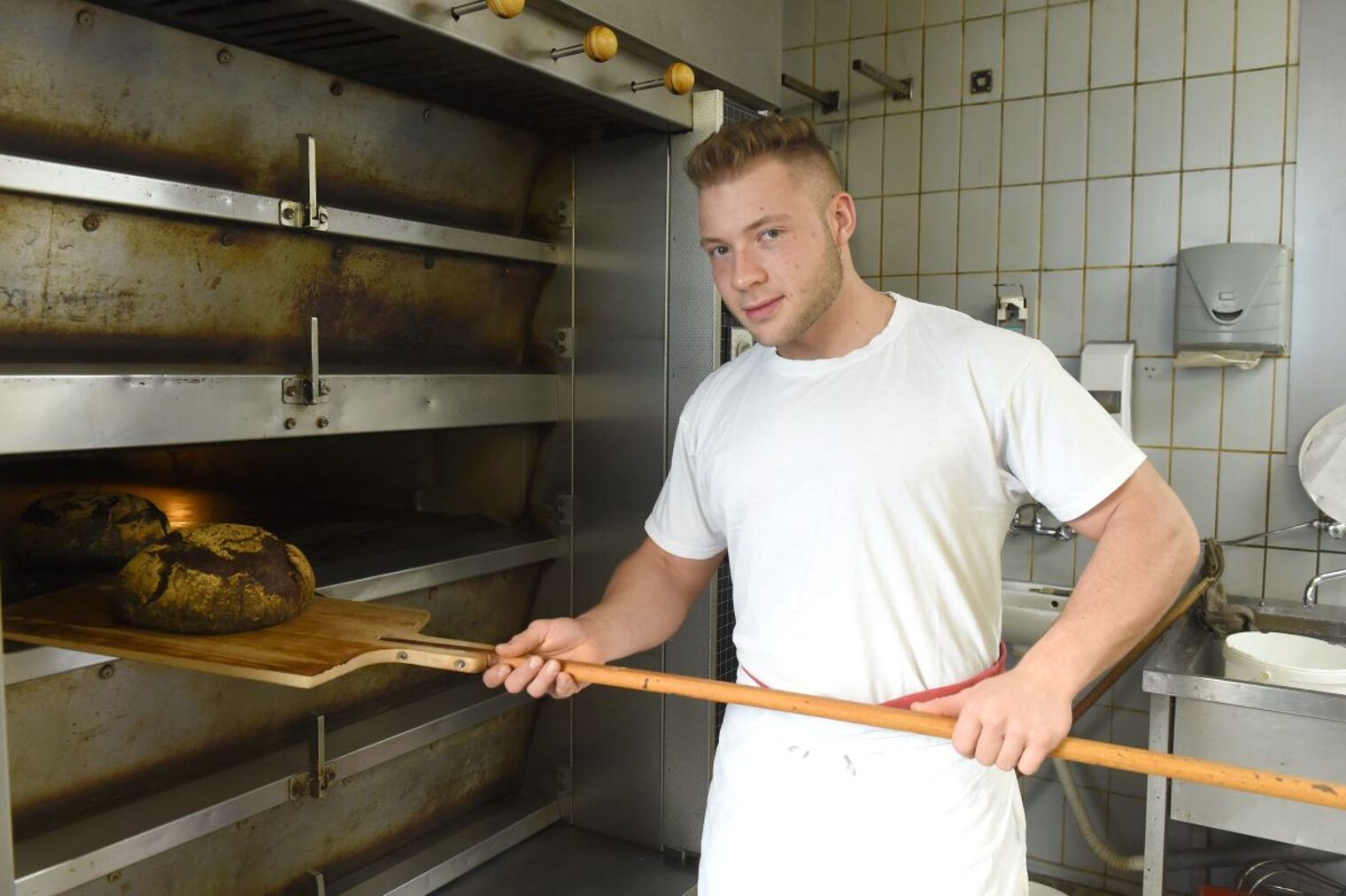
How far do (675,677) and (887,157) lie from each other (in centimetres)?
228

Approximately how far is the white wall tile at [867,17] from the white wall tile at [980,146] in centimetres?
39

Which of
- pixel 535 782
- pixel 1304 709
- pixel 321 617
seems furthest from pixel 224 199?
pixel 1304 709

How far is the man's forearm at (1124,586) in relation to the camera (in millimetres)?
1201

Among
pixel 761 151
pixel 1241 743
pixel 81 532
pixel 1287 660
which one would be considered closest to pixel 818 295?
pixel 761 151

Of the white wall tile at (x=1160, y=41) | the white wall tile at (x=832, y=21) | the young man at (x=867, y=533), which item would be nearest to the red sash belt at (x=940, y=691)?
the young man at (x=867, y=533)

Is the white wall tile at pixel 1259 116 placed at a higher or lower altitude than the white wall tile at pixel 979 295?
higher

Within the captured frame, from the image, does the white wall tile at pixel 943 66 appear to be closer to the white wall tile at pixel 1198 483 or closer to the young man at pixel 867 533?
the white wall tile at pixel 1198 483

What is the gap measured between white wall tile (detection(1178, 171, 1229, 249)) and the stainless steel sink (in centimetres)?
112

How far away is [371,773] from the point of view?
6.31 ft

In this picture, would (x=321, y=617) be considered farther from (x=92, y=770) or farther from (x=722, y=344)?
(x=722, y=344)

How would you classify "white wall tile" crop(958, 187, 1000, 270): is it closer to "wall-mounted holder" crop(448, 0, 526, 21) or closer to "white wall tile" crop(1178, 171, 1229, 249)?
"white wall tile" crop(1178, 171, 1229, 249)

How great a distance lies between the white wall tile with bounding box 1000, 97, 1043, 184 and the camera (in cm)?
287

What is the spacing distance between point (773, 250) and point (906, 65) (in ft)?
6.35

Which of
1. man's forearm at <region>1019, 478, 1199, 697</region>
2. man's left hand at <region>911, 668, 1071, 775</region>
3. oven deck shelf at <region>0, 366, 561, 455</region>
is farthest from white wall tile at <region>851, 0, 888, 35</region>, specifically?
man's left hand at <region>911, 668, 1071, 775</region>
